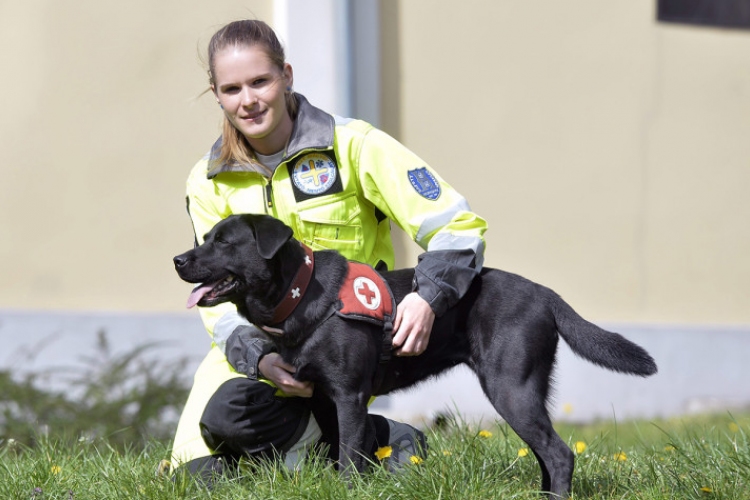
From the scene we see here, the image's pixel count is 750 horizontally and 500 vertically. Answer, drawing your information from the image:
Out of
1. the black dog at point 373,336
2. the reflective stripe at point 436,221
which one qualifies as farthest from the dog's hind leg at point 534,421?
the reflective stripe at point 436,221

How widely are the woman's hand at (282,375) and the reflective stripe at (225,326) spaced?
26 cm

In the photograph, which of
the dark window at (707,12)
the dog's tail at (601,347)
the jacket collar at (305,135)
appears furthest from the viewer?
the dark window at (707,12)

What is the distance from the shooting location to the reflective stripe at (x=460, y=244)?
9.97 feet

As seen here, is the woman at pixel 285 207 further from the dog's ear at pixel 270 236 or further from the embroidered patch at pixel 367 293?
the dog's ear at pixel 270 236

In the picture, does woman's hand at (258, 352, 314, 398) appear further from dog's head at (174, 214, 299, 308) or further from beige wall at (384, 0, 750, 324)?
beige wall at (384, 0, 750, 324)

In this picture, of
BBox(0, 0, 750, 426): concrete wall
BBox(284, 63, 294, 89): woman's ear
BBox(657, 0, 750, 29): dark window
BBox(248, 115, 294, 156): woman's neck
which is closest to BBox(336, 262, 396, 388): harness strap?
BBox(248, 115, 294, 156): woman's neck

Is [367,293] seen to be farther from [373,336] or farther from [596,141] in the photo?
[596,141]

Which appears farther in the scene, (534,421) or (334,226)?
(334,226)

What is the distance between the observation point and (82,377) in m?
5.25

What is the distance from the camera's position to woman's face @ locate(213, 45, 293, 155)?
3092 mm

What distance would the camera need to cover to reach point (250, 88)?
3.11m

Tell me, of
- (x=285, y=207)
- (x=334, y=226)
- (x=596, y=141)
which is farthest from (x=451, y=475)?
(x=596, y=141)

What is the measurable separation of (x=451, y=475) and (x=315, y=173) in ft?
3.57

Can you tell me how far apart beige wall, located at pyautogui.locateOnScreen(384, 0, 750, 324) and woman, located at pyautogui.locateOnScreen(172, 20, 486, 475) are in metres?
2.57
